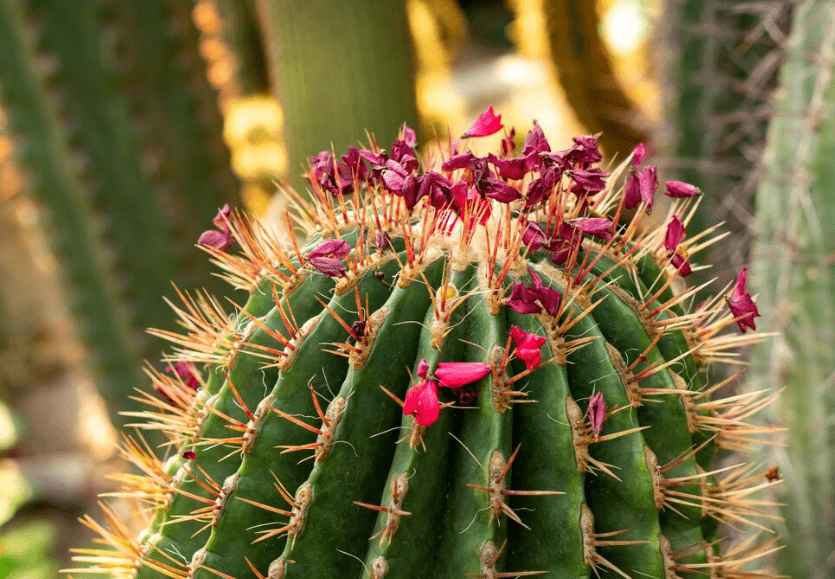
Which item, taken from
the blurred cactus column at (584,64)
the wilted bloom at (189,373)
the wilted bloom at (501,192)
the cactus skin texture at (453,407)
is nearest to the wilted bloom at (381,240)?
the cactus skin texture at (453,407)

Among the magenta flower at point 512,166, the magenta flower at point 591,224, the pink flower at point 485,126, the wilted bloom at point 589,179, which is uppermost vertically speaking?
the pink flower at point 485,126

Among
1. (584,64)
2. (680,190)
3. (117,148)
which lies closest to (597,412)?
(680,190)

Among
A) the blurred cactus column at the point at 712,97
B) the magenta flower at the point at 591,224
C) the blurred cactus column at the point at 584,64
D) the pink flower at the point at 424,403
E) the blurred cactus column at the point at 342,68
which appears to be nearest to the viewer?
the pink flower at the point at 424,403

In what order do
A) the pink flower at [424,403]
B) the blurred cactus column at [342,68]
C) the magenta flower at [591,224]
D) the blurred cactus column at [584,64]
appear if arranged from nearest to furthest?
Answer: 1. the pink flower at [424,403]
2. the magenta flower at [591,224]
3. the blurred cactus column at [342,68]
4. the blurred cactus column at [584,64]

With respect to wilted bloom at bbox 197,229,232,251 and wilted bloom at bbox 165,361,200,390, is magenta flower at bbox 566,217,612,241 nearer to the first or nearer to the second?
wilted bloom at bbox 197,229,232,251

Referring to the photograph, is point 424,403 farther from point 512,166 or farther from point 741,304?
point 741,304

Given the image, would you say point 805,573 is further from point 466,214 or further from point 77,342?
point 77,342

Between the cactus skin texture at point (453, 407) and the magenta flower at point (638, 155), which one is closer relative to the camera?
the cactus skin texture at point (453, 407)

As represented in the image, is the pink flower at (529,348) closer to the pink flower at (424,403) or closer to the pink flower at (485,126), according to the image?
the pink flower at (424,403)
